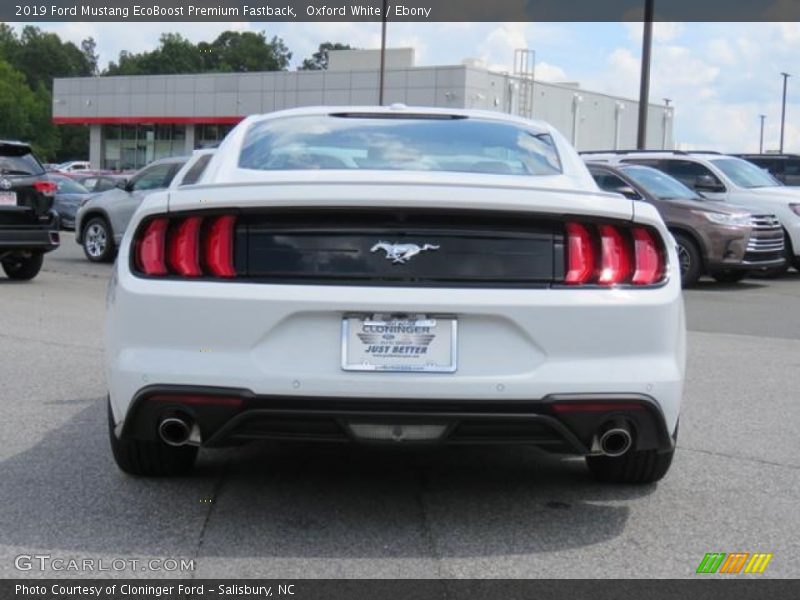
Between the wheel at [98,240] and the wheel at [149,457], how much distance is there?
13619mm

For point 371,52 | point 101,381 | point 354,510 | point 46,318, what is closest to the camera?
point 354,510

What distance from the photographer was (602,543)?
4.38 metres

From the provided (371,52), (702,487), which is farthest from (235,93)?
(702,487)

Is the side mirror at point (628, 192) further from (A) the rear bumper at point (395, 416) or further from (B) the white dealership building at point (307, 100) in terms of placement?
(B) the white dealership building at point (307, 100)

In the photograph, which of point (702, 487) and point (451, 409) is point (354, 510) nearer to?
point (451, 409)

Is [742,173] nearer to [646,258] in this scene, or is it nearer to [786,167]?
[786,167]

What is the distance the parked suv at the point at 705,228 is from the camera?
15.7 metres

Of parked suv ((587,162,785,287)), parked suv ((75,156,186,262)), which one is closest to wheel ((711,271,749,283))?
parked suv ((587,162,785,287))

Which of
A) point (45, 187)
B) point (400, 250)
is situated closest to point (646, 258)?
point (400, 250)

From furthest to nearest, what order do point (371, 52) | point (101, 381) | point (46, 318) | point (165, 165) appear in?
point (371, 52) < point (165, 165) < point (46, 318) < point (101, 381)

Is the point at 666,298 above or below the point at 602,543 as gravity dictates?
above

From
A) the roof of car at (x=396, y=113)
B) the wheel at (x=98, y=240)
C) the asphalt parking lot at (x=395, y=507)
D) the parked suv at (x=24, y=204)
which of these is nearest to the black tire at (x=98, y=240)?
the wheel at (x=98, y=240)

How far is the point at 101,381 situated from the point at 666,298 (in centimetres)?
→ 448
